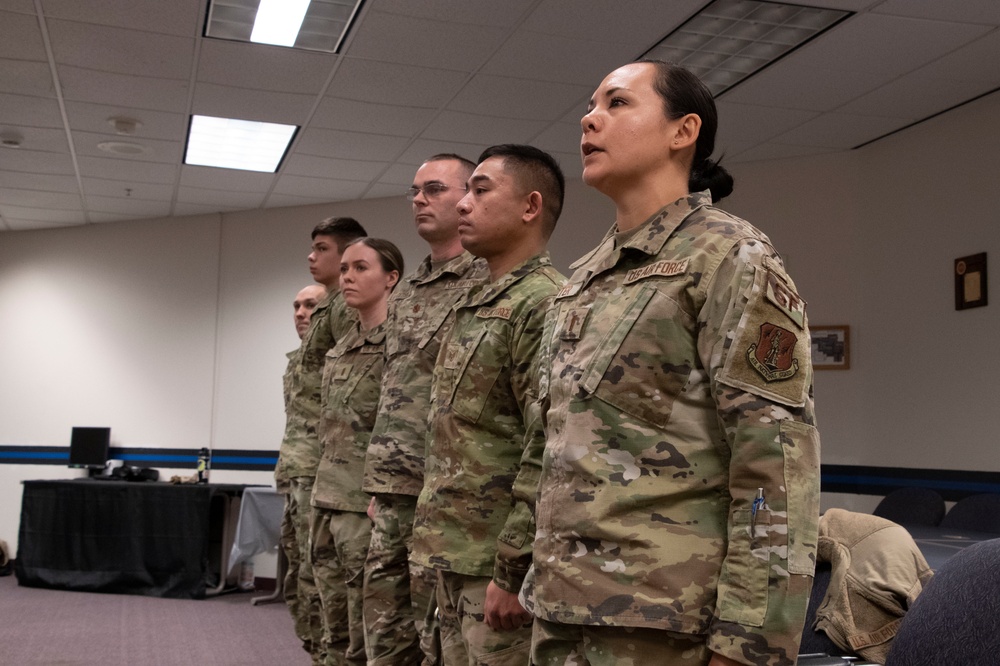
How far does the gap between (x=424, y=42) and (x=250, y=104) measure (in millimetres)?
1334

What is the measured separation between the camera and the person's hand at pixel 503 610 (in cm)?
180

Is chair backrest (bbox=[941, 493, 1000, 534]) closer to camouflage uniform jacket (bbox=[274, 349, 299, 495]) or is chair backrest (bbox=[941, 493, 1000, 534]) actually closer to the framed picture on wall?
the framed picture on wall

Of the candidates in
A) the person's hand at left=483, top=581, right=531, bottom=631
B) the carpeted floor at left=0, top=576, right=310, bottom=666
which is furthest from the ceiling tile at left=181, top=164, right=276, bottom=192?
the person's hand at left=483, top=581, right=531, bottom=631

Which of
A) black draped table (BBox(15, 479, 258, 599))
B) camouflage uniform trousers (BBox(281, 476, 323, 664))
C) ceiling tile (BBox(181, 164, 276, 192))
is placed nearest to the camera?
camouflage uniform trousers (BBox(281, 476, 323, 664))

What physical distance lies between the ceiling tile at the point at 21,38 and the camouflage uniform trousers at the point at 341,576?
96.2 inches

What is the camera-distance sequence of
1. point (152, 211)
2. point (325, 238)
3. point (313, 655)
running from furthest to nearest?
point (152, 211)
point (325, 238)
point (313, 655)

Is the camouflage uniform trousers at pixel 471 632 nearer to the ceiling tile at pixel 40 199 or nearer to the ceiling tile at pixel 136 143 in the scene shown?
the ceiling tile at pixel 136 143

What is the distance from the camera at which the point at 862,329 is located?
579cm

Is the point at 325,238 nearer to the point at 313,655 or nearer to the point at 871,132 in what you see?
the point at 313,655

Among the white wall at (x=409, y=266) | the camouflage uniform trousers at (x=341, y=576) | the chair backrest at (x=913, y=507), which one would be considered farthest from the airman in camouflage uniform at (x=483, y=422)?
the white wall at (x=409, y=266)

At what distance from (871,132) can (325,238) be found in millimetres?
3248

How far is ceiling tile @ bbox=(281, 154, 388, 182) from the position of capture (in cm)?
637

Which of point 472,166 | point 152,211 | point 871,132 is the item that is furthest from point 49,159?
point 871,132

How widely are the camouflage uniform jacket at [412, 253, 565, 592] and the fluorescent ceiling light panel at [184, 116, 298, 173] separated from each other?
3863 millimetres
